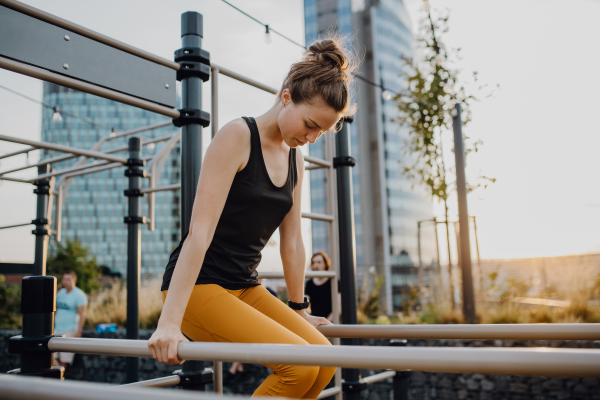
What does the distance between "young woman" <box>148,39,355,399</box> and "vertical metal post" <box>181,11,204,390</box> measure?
2.00ft

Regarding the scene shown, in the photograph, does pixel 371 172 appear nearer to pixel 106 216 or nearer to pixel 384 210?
pixel 384 210

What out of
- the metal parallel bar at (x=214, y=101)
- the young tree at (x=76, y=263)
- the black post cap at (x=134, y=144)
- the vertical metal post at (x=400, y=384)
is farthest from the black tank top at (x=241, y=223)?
the young tree at (x=76, y=263)

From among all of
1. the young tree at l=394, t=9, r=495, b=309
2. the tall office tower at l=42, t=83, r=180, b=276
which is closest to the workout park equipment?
the young tree at l=394, t=9, r=495, b=309

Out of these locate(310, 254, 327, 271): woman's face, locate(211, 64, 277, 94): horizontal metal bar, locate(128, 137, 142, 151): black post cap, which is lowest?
locate(310, 254, 327, 271): woman's face

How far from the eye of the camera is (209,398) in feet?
2.33

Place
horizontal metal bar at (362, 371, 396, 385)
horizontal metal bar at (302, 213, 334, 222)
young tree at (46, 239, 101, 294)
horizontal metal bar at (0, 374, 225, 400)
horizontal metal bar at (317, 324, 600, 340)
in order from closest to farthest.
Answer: horizontal metal bar at (0, 374, 225, 400) < horizontal metal bar at (317, 324, 600, 340) < horizontal metal bar at (302, 213, 334, 222) < horizontal metal bar at (362, 371, 396, 385) < young tree at (46, 239, 101, 294)

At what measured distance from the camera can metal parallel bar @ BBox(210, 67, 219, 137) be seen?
2215mm

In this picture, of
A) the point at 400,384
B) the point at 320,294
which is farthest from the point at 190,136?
the point at 320,294

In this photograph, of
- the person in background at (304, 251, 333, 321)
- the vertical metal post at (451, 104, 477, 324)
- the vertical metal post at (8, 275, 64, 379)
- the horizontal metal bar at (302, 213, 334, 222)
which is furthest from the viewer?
the vertical metal post at (451, 104, 477, 324)

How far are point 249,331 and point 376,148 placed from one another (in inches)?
1749

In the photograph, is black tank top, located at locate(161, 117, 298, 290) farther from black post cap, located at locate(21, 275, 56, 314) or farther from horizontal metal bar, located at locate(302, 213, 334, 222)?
horizontal metal bar, located at locate(302, 213, 334, 222)

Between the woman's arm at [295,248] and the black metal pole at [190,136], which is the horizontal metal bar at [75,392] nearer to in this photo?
the woman's arm at [295,248]

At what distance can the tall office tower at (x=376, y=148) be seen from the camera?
147ft

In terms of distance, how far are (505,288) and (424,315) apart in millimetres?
1444
